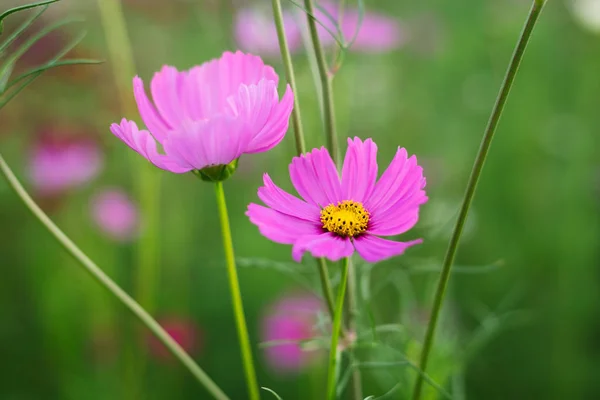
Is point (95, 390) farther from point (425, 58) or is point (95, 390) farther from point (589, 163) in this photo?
point (425, 58)

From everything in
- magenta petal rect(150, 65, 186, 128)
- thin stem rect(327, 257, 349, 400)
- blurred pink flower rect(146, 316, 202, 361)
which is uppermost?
magenta petal rect(150, 65, 186, 128)

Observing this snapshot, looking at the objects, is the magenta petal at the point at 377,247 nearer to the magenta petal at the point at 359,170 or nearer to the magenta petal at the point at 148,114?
the magenta petal at the point at 359,170

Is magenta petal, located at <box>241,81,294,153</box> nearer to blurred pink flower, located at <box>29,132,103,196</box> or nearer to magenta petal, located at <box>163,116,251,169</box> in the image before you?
magenta petal, located at <box>163,116,251,169</box>

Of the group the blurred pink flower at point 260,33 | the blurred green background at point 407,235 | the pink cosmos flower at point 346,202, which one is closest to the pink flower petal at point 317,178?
the pink cosmos flower at point 346,202

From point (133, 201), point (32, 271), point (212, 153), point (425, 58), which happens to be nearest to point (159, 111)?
point (212, 153)

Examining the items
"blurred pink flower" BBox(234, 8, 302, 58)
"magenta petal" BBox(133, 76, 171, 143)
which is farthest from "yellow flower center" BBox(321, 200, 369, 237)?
"blurred pink flower" BBox(234, 8, 302, 58)
